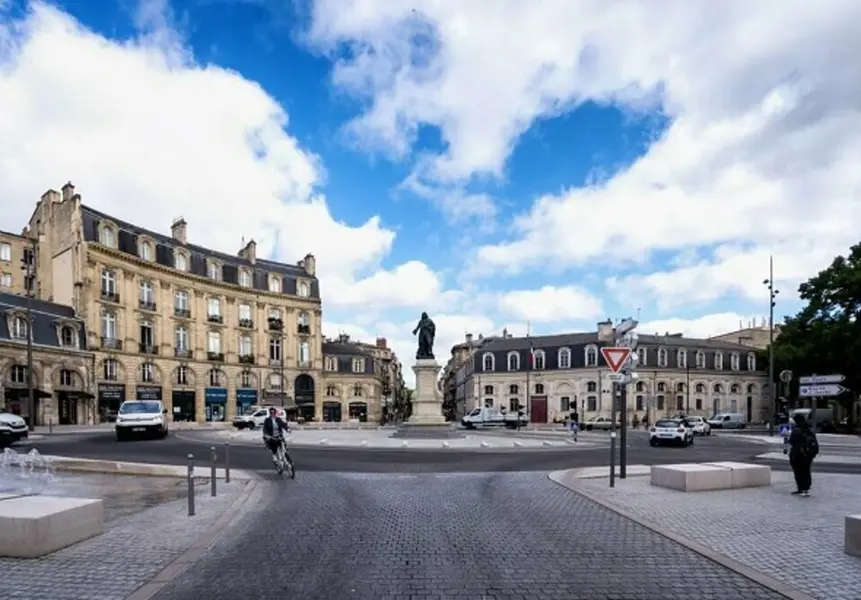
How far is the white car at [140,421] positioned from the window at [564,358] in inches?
2019

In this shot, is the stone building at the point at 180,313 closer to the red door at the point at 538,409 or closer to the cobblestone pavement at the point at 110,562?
the red door at the point at 538,409

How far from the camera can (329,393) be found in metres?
75.6

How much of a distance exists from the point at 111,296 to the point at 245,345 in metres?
15.8

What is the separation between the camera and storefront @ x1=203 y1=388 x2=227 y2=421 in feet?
197

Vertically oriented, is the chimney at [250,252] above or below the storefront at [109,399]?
above

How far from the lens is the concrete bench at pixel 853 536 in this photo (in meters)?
7.01

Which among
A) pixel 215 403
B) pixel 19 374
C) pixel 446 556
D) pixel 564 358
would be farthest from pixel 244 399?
pixel 446 556

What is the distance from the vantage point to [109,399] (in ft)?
167

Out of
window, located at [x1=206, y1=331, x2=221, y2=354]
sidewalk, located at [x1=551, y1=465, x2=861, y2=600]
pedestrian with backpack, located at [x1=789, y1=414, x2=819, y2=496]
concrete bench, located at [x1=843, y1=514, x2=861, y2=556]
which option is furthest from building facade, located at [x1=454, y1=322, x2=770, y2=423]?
concrete bench, located at [x1=843, y1=514, x2=861, y2=556]

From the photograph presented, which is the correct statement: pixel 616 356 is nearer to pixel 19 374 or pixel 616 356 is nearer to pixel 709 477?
pixel 709 477

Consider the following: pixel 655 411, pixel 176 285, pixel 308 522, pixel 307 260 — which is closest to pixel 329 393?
pixel 307 260

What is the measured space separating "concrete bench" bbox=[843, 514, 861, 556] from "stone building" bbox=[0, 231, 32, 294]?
66.1 metres

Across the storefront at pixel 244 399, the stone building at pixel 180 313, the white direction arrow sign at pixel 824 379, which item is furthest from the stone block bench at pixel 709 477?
the storefront at pixel 244 399

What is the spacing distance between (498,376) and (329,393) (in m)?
21.0
